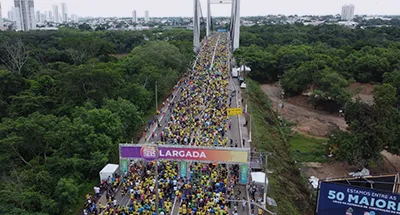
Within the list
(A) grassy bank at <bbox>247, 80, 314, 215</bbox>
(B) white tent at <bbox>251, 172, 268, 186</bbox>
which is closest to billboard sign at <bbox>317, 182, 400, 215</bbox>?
(A) grassy bank at <bbox>247, 80, 314, 215</bbox>

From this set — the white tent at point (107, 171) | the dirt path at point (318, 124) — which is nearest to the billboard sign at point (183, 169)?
the white tent at point (107, 171)

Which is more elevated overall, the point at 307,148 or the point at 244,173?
the point at 244,173

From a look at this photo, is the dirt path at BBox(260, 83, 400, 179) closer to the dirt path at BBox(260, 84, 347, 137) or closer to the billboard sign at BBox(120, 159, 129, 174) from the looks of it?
the dirt path at BBox(260, 84, 347, 137)

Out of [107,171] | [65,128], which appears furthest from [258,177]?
[65,128]

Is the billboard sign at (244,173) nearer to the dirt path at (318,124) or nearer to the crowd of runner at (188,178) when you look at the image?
the crowd of runner at (188,178)

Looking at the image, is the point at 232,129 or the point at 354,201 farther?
the point at 232,129

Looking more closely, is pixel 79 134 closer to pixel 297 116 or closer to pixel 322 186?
pixel 322 186

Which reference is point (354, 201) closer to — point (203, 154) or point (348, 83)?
point (203, 154)
